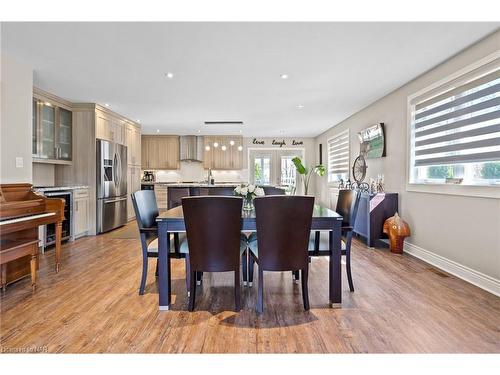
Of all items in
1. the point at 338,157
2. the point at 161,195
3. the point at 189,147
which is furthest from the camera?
the point at 189,147

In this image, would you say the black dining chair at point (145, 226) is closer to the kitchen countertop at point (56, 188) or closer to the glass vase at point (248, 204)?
the glass vase at point (248, 204)

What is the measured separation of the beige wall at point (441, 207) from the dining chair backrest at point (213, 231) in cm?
240

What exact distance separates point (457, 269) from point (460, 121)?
160 centimetres

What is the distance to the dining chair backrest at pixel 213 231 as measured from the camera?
2.14 meters

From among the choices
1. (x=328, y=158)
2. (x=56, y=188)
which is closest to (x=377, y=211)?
(x=328, y=158)

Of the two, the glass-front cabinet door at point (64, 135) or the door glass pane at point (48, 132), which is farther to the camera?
the glass-front cabinet door at point (64, 135)

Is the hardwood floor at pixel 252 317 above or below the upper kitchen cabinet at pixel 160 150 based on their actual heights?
below

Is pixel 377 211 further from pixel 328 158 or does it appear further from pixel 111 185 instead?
pixel 111 185

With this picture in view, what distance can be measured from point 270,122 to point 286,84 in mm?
2920

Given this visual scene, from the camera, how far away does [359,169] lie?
5.85 meters

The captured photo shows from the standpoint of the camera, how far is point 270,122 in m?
7.11

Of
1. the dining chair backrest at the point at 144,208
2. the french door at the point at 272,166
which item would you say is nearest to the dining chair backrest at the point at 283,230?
the dining chair backrest at the point at 144,208
